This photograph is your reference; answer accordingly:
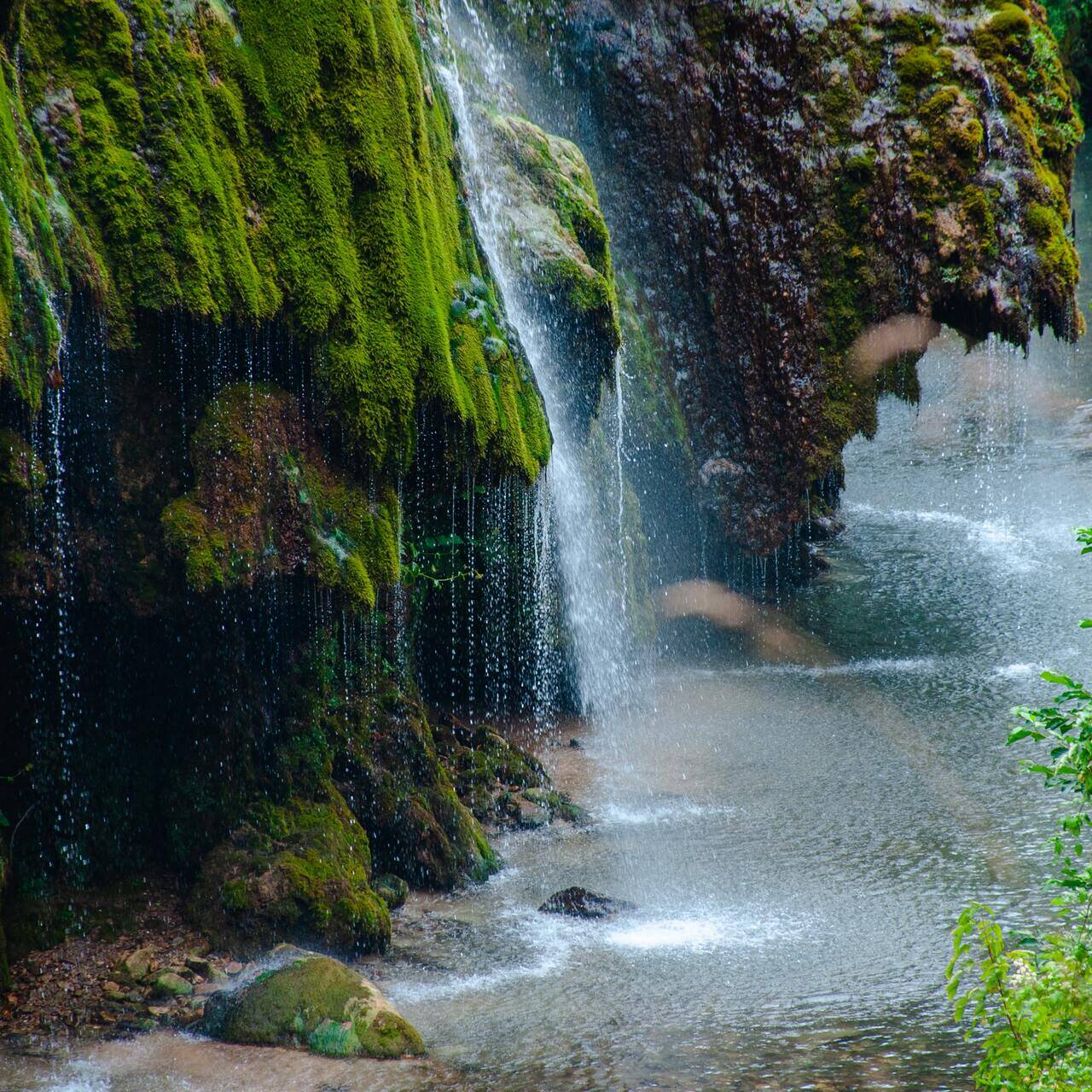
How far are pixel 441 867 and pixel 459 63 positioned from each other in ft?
25.8

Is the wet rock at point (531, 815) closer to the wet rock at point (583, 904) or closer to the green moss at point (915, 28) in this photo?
the wet rock at point (583, 904)

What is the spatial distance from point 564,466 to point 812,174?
471 cm

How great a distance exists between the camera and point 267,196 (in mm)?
7035

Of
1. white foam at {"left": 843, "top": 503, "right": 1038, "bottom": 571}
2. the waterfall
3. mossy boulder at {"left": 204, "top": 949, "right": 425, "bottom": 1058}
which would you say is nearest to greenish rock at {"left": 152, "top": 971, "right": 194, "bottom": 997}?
mossy boulder at {"left": 204, "top": 949, "right": 425, "bottom": 1058}

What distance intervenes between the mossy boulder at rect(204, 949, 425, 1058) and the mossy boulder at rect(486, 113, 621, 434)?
6.49 metres

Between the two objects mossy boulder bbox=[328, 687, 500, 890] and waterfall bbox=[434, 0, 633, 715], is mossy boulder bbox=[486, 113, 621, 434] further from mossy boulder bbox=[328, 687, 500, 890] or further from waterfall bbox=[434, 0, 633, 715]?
mossy boulder bbox=[328, 687, 500, 890]

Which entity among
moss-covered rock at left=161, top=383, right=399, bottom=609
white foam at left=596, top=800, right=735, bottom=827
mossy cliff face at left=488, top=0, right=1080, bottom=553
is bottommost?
white foam at left=596, top=800, right=735, bottom=827

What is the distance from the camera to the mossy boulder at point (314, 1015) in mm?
5770

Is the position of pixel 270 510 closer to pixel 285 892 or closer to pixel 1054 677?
pixel 285 892

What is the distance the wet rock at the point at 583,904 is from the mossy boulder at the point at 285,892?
1.14 metres

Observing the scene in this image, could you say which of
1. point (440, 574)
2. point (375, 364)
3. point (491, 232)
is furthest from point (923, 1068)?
point (491, 232)

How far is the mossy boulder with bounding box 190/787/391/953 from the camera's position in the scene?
702cm

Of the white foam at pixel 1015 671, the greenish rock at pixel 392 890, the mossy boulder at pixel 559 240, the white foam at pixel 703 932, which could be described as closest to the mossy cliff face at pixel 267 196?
the mossy boulder at pixel 559 240

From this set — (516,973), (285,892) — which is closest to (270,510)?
(285,892)
